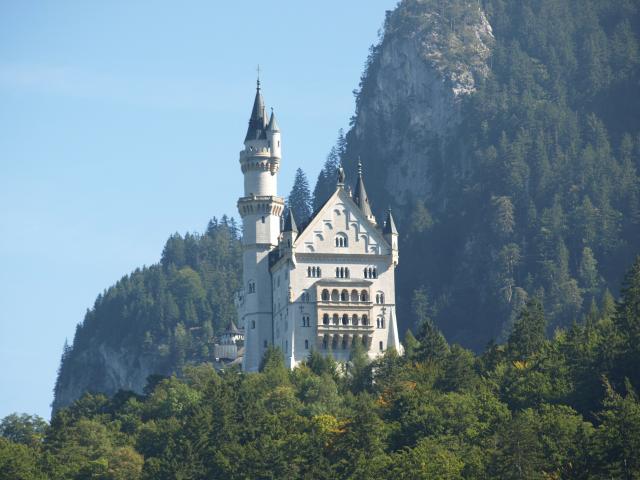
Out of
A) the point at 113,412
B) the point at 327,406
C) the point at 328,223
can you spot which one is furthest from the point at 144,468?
the point at 328,223

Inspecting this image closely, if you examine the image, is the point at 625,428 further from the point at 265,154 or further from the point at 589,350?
the point at 265,154

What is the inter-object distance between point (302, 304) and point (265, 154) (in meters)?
12.7

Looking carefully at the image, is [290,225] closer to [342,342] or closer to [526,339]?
[342,342]

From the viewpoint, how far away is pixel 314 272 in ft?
477

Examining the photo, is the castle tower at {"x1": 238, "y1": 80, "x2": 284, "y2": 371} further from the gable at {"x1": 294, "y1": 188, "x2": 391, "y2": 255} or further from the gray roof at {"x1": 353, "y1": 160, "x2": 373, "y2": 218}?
the gray roof at {"x1": 353, "y1": 160, "x2": 373, "y2": 218}

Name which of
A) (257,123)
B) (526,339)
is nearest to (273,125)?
(257,123)

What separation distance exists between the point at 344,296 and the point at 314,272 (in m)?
2.61

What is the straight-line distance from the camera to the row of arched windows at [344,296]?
145 meters

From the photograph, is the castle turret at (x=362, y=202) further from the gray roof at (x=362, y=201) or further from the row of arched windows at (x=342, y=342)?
the row of arched windows at (x=342, y=342)

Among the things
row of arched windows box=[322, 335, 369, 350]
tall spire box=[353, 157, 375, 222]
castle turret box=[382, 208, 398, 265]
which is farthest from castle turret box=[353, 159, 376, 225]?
row of arched windows box=[322, 335, 369, 350]

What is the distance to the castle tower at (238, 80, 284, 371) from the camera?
149500 mm

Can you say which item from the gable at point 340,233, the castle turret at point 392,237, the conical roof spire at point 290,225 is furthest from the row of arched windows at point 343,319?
the conical roof spire at point 290,225

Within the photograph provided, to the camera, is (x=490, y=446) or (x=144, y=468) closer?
(x=490, y=446)

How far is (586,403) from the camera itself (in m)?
114
